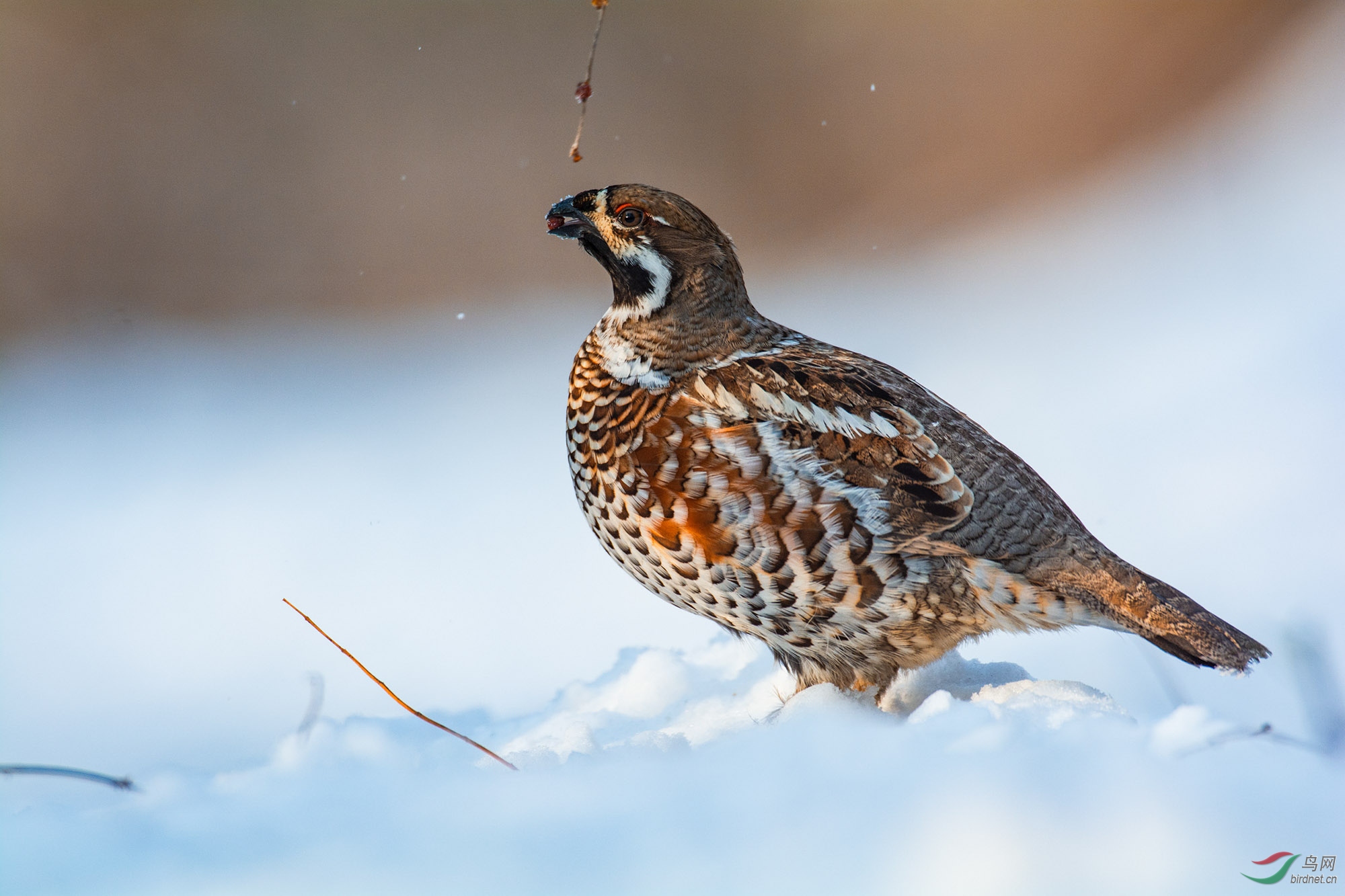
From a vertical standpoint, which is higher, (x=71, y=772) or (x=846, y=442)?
(x=846, y=442)

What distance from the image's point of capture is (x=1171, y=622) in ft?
8.62

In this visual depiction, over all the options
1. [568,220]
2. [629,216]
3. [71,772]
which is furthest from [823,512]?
[71,772]

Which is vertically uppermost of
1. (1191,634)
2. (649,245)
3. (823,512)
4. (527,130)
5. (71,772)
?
(527,130)

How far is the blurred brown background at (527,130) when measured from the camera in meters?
7.98

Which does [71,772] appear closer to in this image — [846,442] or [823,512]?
[823,512]

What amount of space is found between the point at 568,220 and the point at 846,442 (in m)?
1.24

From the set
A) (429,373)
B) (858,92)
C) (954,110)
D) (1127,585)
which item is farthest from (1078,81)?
(1127,585)

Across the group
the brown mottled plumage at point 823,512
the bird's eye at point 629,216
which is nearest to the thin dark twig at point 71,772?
the brown mottled plumage at point 823,512

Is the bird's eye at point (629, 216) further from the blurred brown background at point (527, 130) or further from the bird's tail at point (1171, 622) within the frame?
the blurred brown background at point (527, 130)

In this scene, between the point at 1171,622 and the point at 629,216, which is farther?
the point at 629,216

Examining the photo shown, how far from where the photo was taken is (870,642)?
2832mm

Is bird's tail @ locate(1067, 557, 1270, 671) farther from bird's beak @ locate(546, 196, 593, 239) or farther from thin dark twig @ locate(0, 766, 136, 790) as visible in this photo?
thin dark twig @ locate(0, 766, 136, 790)

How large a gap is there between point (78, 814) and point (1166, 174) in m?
8.60

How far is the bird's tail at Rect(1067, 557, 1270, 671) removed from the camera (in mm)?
2584
